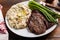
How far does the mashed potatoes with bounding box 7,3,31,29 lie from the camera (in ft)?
4.04

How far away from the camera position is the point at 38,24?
1.20 meters

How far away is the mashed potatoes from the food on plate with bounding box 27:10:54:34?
1.8 inches

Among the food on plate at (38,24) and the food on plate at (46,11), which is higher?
the food on plate at (46,11)

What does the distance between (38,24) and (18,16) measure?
0.15 meters

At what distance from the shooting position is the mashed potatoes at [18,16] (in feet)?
4.04

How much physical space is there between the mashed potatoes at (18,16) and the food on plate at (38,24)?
4cm

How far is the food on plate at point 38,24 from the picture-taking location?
1193 mm

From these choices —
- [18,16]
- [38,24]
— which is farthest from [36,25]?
[18,16]

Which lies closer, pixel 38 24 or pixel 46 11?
pixel 38 24

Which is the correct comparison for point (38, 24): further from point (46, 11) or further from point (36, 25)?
point (46, 11)

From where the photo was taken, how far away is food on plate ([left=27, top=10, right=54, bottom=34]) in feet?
3.92

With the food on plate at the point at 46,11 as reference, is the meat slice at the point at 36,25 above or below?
below

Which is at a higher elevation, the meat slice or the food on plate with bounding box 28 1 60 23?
the food on plate with bounding box 28 1 60 23

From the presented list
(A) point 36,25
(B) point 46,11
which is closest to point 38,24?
(A) point 36,25
